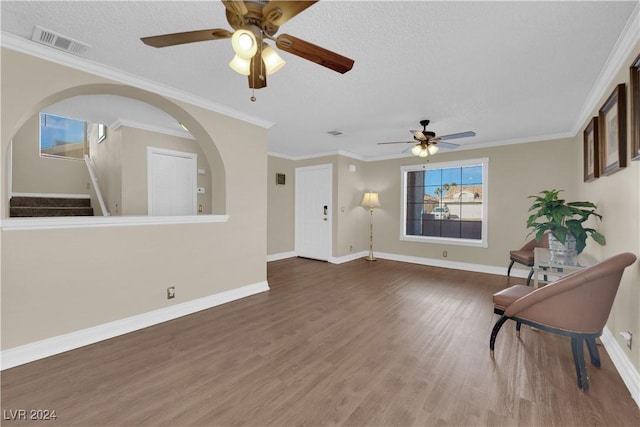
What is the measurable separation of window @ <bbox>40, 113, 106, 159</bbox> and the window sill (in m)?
5.27

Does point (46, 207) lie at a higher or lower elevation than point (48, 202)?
lower

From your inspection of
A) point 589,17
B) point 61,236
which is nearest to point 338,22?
point 589,17

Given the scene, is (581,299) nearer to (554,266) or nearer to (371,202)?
(554,266)

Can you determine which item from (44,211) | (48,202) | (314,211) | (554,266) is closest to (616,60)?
(554,266)

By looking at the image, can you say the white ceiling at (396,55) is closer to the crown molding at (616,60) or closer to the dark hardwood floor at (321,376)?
the crown molding at (616,60)

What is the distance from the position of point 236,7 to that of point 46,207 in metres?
5.73

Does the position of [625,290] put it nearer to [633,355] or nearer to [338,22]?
[633,355]

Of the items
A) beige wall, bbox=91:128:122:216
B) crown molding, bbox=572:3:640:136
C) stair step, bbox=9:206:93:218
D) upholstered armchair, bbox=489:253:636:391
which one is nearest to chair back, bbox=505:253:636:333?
upholstered armchair, bbox=489:253:636:391

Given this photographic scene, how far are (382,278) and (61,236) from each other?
414cm

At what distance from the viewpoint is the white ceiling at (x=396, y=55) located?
5.58ft

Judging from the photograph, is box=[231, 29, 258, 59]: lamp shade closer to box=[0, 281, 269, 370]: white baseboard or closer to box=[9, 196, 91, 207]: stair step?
box=[0, 281, 269, 370]: white baseboard

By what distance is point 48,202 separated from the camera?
205 inches

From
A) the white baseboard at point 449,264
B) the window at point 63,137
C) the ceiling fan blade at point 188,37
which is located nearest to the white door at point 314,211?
the white baseboard at point 449,264

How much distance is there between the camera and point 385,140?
489 centimetres
